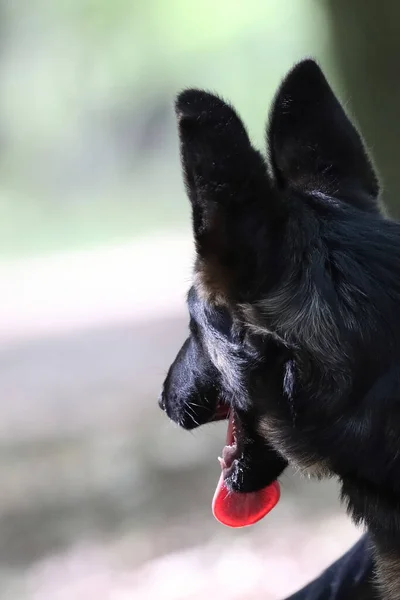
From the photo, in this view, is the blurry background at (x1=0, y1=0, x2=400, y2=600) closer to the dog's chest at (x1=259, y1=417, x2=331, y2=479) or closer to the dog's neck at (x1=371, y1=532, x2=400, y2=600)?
the dog's neck at (x1=371, y1=532, x2=400, y2=600)

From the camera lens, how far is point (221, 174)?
1.15 m

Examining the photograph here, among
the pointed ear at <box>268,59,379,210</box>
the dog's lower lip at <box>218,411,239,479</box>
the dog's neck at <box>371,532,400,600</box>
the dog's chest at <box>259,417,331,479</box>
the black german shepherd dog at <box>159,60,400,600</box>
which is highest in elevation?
the pointed ear at <box>268,59,379,210</box>

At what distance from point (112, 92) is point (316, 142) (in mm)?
3773

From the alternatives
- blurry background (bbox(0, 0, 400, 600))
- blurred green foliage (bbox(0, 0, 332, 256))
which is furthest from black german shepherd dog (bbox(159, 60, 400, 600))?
blurred green foliage (bbox(0, 0, 332, 256))

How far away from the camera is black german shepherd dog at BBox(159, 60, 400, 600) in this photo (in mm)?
1178

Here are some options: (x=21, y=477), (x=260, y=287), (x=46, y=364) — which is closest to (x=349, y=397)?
(x=260, y=287)

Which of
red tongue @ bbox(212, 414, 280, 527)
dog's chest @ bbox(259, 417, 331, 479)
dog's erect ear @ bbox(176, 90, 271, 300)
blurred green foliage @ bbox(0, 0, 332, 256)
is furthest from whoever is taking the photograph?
blurred green foliage @ bbox(0, 0, 332, 256)

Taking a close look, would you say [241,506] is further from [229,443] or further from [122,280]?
[122,280]

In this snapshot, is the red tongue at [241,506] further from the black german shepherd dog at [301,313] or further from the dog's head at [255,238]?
the black german shepherd dog at [301,313]

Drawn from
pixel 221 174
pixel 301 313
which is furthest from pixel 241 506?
pixel 221 174

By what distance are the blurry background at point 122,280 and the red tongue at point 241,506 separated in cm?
69

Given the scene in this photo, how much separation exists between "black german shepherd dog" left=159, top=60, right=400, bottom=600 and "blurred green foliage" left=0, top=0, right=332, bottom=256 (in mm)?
3416

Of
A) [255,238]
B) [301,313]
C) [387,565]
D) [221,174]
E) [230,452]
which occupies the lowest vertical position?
[387,565]

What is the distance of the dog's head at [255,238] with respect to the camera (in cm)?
117
